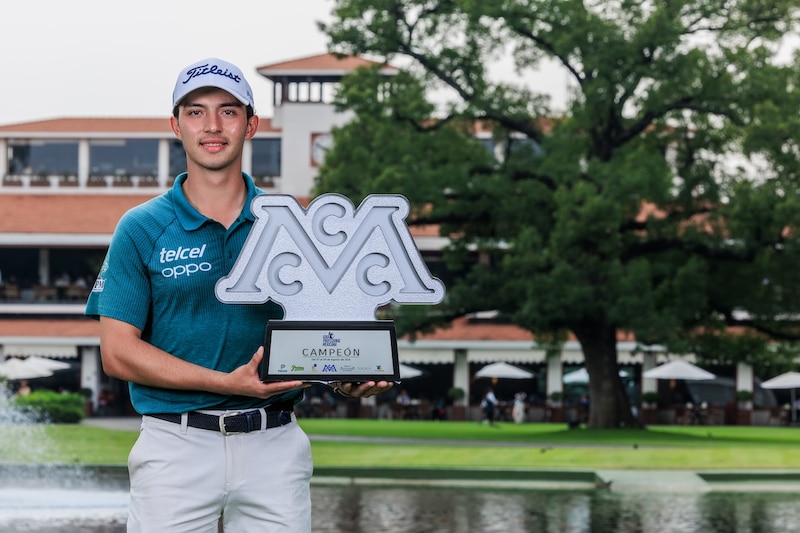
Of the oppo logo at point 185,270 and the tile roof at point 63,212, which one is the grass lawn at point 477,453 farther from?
the tile roof at point 63,212

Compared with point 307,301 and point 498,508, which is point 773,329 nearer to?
point 498,508

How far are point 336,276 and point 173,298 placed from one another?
0.55m

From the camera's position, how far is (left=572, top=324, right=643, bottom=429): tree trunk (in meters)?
37.6

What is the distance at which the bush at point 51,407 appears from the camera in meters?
35.6

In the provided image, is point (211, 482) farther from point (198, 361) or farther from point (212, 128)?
point (212, 128)

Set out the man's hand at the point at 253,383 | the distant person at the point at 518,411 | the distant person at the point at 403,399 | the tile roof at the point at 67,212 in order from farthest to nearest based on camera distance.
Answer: the tile roof at the point at 67,212 → the distant person at the point at 403,399 → the distant person at the point at 518,411 → the man's hand at the point at 253,383

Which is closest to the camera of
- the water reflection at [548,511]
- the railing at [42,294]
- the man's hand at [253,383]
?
the man's hand at [253,383]

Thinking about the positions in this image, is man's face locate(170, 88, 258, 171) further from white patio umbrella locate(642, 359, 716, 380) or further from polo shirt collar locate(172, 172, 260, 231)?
white patio umbrella locate(642, 359, 716, 380)

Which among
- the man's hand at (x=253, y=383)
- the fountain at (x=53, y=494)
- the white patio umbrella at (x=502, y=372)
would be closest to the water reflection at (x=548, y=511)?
the fountain at (x=53, y=494)

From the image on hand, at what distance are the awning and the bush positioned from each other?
18058mm

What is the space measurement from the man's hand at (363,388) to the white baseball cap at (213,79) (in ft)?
2.96

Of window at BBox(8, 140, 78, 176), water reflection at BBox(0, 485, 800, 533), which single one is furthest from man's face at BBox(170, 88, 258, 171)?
window at BBox(8, 140, 78, 176)

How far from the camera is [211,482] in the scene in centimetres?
408

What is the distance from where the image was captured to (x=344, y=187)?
1393 inches
